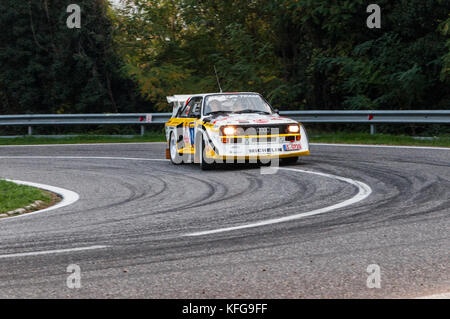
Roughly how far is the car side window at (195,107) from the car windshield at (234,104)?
26 cm

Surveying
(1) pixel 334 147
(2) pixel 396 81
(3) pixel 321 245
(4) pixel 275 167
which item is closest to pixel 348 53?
(2) pixel 396 81

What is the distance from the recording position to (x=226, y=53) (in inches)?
1219

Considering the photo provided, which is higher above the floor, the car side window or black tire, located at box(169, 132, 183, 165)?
the car side window

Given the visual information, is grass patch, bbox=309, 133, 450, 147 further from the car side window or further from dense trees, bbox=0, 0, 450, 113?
the car side window

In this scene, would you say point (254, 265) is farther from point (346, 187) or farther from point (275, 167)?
point (275, 167)

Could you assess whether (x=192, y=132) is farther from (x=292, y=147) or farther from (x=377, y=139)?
(x=377, y=139)

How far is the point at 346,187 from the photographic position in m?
10.2

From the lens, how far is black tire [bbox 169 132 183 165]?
1459cm

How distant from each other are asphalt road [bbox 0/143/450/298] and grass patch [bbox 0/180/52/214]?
72 centimetres

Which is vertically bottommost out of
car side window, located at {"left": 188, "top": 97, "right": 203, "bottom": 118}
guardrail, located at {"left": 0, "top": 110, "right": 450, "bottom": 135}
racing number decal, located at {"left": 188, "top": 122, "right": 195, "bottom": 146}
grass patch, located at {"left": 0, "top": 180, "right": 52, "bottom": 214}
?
grass patch, located at {"left": 0, "top": 180, "right": 52, "bottom": 214}

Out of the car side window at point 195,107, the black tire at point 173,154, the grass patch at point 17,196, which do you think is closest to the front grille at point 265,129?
the car side window at point 195,107

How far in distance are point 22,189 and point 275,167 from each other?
4704 mm

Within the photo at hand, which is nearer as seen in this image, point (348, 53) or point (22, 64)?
point (348, 53)

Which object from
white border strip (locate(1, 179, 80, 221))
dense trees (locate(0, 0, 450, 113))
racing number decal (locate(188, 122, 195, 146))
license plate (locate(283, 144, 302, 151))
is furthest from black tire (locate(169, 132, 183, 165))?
dense trees (locate(0, 0, 450, 113))
